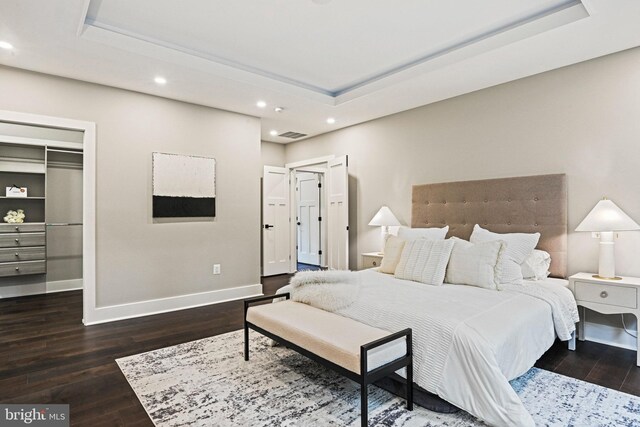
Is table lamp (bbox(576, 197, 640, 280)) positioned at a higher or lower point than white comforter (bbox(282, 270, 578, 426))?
higher

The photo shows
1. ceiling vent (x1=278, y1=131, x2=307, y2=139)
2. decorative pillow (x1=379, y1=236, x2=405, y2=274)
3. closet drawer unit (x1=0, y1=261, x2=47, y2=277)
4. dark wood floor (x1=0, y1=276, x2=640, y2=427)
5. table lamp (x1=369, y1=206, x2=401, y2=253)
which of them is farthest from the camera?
ceiling vent (x1=278, y1=131, x2=307, y2=139)

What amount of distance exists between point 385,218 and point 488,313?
8.55ft

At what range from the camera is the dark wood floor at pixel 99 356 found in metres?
2.25

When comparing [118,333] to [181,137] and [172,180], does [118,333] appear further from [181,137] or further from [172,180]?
[181,137]

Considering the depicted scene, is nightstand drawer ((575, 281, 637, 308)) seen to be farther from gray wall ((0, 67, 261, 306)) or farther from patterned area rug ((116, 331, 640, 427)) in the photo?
gray wall ((0, 67, 261, 306))

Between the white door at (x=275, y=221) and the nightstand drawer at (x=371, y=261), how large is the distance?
2442mm

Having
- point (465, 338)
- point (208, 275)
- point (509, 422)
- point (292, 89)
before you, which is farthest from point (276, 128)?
point (509, 422)

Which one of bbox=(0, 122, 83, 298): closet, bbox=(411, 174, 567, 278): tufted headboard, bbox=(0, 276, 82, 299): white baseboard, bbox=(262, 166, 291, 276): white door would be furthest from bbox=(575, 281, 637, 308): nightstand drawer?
bbox=(0, 276, 82, 299): white baseboard

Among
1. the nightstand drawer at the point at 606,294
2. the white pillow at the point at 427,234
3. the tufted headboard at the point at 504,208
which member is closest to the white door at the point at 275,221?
the tufted headboard at the point at 504,208

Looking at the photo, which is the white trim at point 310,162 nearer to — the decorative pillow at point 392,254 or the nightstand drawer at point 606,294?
the decorative pillow at point 392,254

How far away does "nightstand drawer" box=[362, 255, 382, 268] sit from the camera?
4.64 metres

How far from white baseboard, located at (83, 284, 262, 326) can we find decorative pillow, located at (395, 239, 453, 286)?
8.26 ft

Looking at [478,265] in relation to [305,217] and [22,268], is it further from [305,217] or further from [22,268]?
[22,268]

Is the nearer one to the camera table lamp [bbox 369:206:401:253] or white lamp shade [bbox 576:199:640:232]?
white lamp shade [bbox 576:199:640:232]
